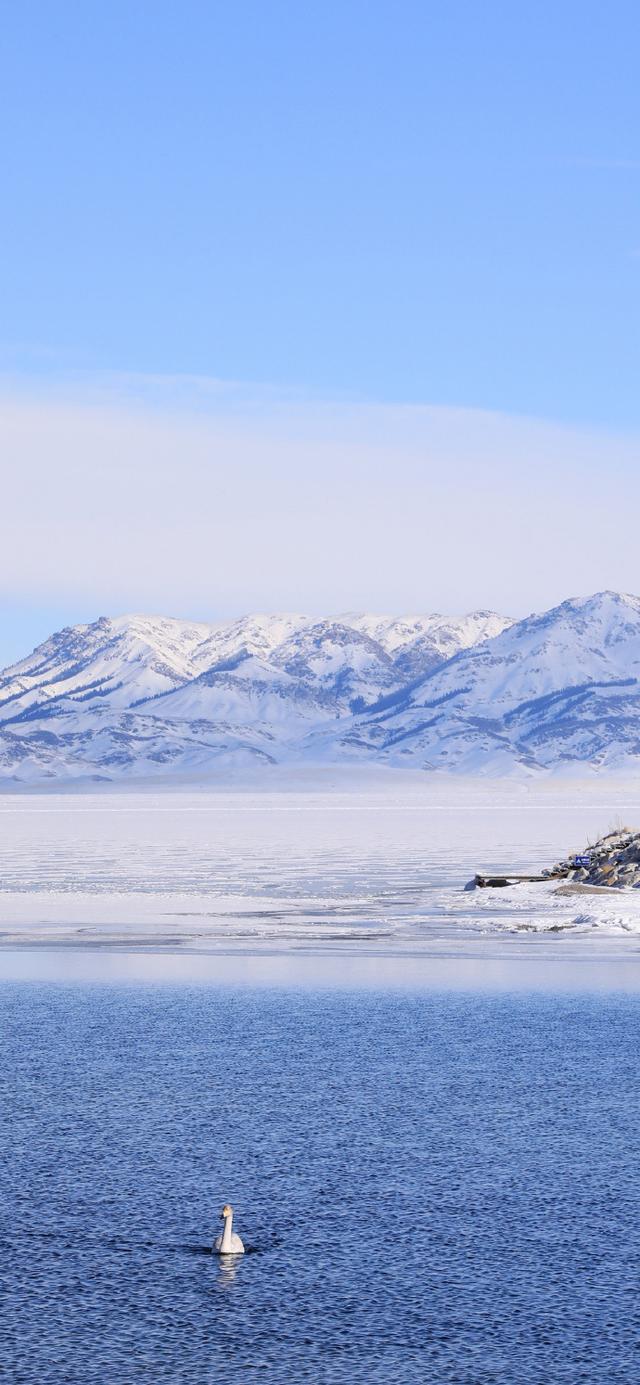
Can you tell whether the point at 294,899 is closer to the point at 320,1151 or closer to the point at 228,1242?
the point at 320,1151

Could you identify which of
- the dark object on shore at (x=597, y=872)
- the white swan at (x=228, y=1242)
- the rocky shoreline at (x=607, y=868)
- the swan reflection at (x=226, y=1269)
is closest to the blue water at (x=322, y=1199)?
the swan reflection at (x=226, y=1269)

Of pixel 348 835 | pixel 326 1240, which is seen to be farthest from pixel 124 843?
pixel 326 1240

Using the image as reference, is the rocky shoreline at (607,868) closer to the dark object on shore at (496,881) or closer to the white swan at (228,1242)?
the dark object on shore at (496,881)

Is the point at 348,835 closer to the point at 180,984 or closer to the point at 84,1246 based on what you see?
the point at 180,984

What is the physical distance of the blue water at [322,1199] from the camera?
14.4 meters

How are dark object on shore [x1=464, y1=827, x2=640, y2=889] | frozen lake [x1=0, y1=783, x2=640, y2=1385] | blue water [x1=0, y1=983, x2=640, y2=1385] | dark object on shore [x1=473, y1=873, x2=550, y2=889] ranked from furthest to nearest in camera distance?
dark object on shore [x1=464, y1=827, x2=640, y2=889] → dark object on shore [x1=473, y1=873, x2=550, y2=889] → frozen lake [x1=0, y1=783, x2=640, y2=1385] → blue water [x1=0, y1=983, x2=640, y2=1385]

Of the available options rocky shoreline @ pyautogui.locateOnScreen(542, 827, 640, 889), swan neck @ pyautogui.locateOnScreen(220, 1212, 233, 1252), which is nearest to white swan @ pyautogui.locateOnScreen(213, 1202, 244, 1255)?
swan neck @ pyautogui.locateOnScreen(220, 1212, 233, 1252)

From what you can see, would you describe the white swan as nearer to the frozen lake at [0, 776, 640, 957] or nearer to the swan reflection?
the swan reflection

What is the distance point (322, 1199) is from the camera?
19.0 metres

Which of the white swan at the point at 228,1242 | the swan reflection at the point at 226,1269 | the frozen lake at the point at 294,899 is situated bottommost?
the swan reflection at the point at 226,1269

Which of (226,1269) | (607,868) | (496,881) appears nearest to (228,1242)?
(226,1269)

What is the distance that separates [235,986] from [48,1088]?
37.8ft

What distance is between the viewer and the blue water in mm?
14430

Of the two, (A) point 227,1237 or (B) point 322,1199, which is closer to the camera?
(A) point 227,1237
